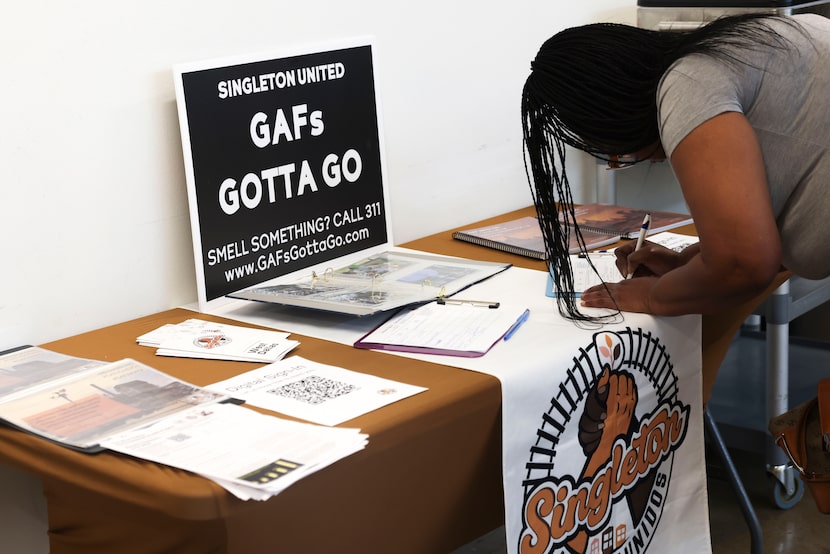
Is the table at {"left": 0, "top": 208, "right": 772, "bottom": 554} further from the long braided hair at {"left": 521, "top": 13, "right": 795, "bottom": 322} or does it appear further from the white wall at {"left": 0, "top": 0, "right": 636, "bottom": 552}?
the long braided hair at {"left": 521, "top": 13, "right": 795, "bottom": 322}

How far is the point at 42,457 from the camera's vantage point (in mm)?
1207

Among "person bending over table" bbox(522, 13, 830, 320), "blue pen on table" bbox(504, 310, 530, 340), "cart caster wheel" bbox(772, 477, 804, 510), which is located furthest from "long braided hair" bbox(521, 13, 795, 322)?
"cart caster wheel" bbox(772, 477, 804, 510)

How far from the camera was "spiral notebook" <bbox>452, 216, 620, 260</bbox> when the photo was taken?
6.59ft

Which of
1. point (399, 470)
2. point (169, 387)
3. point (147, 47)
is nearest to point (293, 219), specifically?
point (147, 47)

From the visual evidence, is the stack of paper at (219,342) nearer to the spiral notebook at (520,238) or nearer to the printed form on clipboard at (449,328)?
the printed form on clipboard at (449,328)

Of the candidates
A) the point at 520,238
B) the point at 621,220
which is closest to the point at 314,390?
the point at 520,238

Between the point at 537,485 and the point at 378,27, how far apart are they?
103 centimetres

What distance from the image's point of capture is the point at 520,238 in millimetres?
2100

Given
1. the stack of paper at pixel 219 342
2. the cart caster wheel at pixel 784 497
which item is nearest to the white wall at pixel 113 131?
the stack of paper at pixel 219 342

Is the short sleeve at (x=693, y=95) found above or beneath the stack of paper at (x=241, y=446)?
above

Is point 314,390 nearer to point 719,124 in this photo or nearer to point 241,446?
point 241,446

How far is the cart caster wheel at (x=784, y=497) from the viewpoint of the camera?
7.72 feet

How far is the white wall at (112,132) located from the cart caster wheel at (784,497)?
114 centimetres

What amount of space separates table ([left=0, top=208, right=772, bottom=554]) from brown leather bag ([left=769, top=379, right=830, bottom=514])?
517 millimetres
